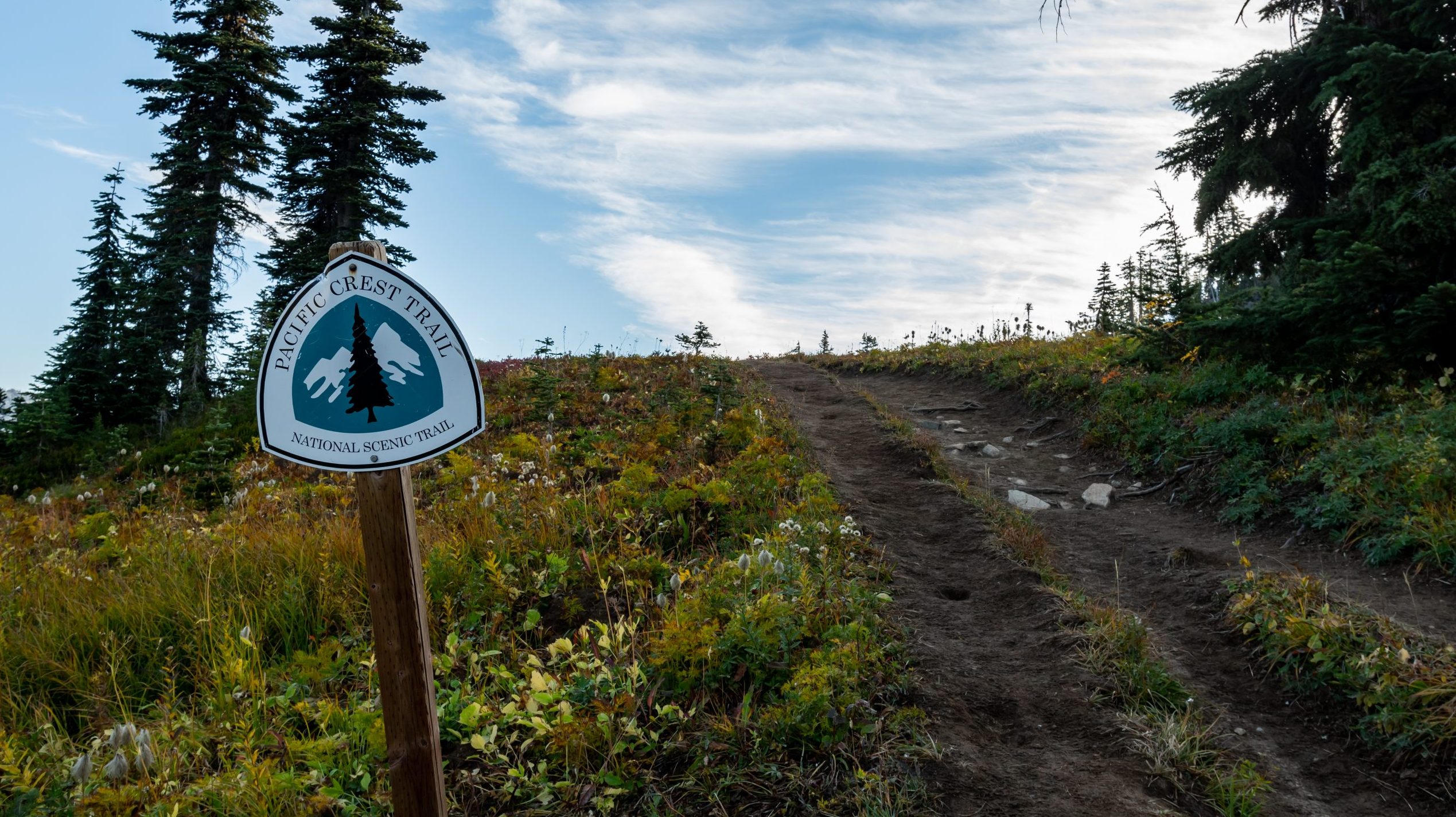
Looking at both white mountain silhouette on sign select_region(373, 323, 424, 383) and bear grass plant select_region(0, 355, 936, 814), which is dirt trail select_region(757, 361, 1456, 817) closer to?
bear grass plant select_region(0, 355, 936, 814)

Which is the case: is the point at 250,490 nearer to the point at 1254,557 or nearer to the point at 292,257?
the point at 1254,557

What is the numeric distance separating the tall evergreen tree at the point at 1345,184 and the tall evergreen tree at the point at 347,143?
21.1 meters

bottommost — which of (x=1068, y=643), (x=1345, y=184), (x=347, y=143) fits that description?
(x=1068, y=643)

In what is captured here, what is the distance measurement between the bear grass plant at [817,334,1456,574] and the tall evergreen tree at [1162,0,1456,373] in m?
0.57

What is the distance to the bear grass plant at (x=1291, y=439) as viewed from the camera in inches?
255

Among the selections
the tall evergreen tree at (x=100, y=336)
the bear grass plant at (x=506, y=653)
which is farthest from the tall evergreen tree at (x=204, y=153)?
the bear grass plant at (x=506, y=653)

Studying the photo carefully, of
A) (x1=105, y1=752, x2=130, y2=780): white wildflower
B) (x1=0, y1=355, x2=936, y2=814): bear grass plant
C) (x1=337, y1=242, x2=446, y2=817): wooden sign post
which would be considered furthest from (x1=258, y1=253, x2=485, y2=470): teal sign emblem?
(x1=105, y1=752, x2=130, y2=780): white wildflower

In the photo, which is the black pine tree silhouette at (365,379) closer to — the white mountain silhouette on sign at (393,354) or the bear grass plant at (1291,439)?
the white mountain silhouette on sign at (393,354)

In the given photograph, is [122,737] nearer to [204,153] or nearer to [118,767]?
[118,767]

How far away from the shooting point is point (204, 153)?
2639cm

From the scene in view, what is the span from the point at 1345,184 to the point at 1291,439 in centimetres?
688

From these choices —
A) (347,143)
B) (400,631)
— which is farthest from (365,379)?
(347,143)

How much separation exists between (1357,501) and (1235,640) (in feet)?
9.42

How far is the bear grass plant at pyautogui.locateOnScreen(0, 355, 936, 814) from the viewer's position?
3.36 meters
